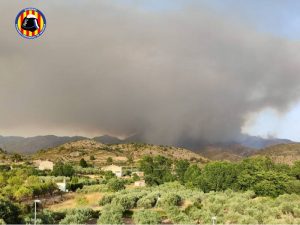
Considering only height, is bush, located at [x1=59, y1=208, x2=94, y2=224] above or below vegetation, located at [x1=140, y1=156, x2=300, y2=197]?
below

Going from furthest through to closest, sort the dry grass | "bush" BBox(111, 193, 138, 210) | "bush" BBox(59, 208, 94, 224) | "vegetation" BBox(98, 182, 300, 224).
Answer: the dry grass, "bush" BBox(111, 193, 138, 210), "vegetation" BBox(98, 182, 300, 224), "bush" BBox(59, 208, 94, 224)

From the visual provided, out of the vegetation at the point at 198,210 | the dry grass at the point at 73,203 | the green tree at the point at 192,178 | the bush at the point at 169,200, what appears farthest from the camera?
the green tree at the point at 192,178

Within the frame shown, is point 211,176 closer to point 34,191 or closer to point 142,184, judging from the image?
point 142,184

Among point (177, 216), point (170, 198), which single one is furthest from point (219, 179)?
point (177, 216)

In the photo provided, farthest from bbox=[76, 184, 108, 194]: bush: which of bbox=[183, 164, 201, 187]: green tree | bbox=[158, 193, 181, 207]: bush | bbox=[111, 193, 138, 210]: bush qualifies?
bbox=[158, 193, 181, 207]: bush

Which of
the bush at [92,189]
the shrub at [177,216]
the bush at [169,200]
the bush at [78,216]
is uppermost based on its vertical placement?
the bush at [92,189]

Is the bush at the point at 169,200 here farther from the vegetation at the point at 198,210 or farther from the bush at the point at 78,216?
the bush at the point at 78,216

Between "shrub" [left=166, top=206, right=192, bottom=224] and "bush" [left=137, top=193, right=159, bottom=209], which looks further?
"bush" [left=137, top=193, right=159, bottom=209]

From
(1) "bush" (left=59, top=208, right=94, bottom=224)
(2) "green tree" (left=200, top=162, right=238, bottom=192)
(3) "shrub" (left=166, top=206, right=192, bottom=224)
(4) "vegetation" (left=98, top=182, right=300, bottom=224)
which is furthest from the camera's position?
(2) "green tree" (left=200, top=162, right=238, bottom=192)

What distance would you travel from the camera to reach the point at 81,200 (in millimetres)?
68000

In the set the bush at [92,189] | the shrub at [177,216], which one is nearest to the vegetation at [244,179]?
the bush at [92,189]

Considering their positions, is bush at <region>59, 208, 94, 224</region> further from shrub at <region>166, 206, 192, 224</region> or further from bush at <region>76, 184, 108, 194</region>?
bush at <region>76, 184, 108, 194</region>

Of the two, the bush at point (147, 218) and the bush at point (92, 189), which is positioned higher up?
the bush at point (92, 189)

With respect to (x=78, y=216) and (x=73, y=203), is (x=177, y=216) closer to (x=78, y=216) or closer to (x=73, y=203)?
(x=78, y=216)
